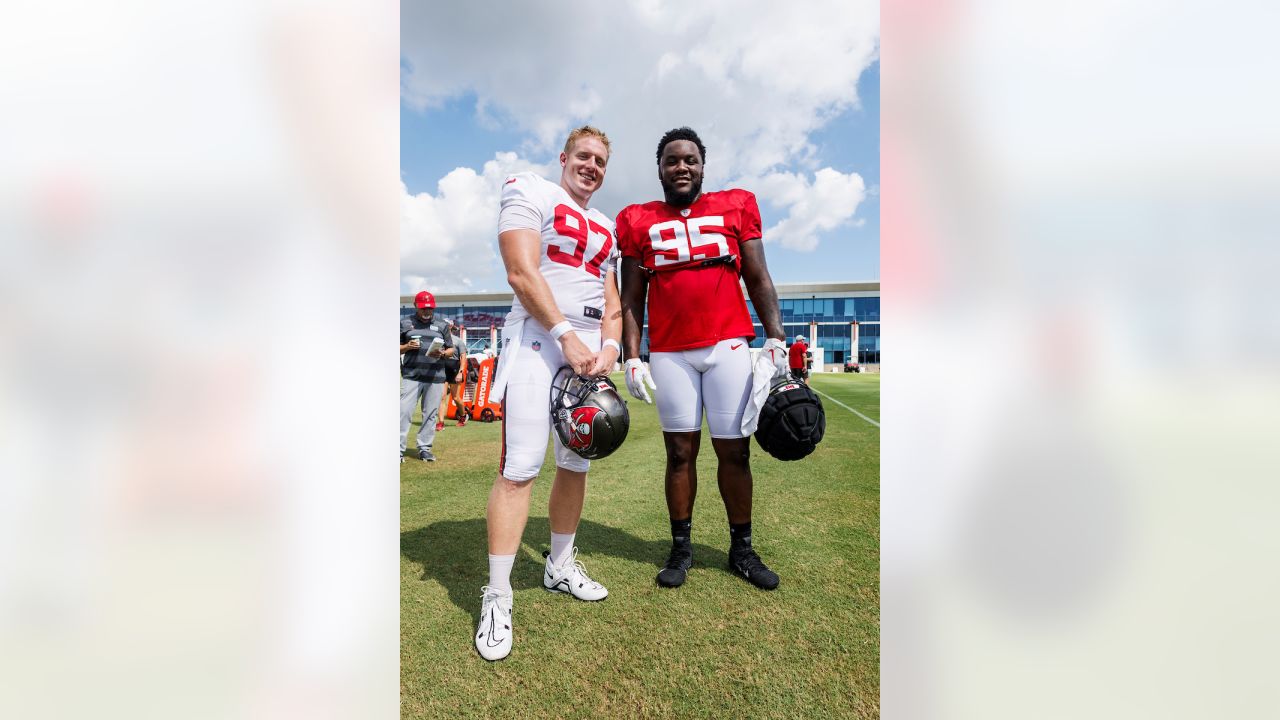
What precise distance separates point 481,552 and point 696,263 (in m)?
2.24

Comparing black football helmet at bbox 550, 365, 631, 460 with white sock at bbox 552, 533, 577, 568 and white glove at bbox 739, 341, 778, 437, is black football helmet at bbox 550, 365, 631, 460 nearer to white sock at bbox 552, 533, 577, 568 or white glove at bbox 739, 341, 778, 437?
white sock at bbox 552, 533, 577, 568

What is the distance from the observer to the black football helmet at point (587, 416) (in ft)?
7.22

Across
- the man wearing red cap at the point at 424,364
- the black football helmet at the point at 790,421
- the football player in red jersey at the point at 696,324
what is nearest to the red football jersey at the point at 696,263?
the football player in red jersey at the point at 696,324

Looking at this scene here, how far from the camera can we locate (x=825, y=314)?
53062 millimetres

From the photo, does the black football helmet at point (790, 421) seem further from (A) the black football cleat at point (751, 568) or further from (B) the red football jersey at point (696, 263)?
(A) the black football cleat at point (751, 568)

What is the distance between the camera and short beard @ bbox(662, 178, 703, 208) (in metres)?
2.78

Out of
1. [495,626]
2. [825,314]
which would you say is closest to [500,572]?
[495,626]

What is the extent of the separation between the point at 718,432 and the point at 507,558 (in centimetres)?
127

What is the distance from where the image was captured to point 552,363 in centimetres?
237

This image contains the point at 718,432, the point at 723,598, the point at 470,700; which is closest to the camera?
Result: the point at 470,700

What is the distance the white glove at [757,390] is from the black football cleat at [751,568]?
69cm

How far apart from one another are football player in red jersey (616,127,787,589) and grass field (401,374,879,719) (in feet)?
0.87
